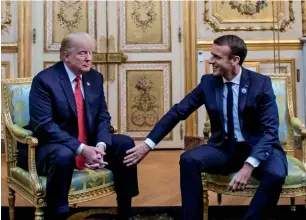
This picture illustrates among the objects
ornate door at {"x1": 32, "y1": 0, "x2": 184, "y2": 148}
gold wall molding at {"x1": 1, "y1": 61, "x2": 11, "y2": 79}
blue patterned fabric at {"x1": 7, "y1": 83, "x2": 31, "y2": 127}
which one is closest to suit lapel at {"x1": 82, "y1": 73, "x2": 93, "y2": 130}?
blue patterned fabric at {"x1": 7, "y1": 83, "x2": 31, "y2": 127}

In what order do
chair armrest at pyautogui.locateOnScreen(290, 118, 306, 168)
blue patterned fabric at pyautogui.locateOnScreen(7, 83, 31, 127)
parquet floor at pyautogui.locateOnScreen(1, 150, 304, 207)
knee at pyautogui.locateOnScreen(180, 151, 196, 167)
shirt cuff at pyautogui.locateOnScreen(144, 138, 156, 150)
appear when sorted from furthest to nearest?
1. parquet floor at pyautogui.locateOnScreen(1, 150, 304, 207)
2. blue patterned fabric at pyautogui.locateOnScreen(7, 83, 31, 127)
3. chair armrest at pyautogui.locateOnScreen(290, 118, 306, 168)
4. shirt cuff at pyautogui.locateOnScreen(144, 138, 156, 150)
5. knee at pyautogui.locateOnScreen(180, 151, 196, 167)

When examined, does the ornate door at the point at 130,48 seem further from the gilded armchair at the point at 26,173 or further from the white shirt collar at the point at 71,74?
the white shirt collar at the point at 71,74

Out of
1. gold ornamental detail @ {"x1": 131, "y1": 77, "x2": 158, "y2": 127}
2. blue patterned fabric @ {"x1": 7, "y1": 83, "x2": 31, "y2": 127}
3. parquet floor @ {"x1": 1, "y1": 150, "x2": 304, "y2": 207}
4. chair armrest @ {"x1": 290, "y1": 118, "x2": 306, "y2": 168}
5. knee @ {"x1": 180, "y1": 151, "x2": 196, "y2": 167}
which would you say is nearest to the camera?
knee @ {"x1": 180, "y1": 151, "x2": 196, "y2": 167}

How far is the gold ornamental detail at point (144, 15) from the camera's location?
15.1ft

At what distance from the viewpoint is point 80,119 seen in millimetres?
2080

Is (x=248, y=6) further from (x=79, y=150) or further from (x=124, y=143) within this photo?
(x=79, y=150)

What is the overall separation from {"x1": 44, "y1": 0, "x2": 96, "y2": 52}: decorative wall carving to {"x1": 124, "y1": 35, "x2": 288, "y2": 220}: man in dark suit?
281 centimetres

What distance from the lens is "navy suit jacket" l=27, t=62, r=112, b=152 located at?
196cm

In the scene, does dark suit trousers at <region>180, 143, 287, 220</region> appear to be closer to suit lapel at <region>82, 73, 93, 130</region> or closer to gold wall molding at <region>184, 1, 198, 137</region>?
suit lapel at <region>82, 73, 93, 130</region>

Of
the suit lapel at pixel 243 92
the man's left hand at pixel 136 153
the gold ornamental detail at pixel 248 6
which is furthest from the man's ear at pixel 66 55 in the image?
the gold ornamental detail at pixel 248 6

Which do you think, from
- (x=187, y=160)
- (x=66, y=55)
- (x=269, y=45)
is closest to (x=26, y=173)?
(x=66, y=55)

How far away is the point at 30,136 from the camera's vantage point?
79.0 inches

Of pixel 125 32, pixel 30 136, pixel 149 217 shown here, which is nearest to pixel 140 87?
pixel 125 32

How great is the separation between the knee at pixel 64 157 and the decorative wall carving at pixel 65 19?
2.89 meters
